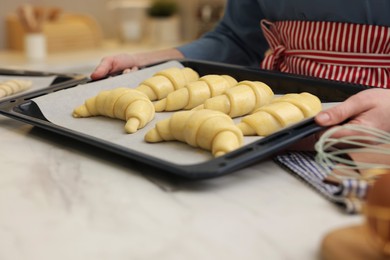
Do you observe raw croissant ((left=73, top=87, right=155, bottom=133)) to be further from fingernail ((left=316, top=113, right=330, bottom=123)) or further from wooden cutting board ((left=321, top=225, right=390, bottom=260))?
wooden cutting board ((left=321, top=225, right=390, bottom=260))

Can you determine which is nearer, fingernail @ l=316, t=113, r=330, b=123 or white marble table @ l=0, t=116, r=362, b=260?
white marble table @ l=0, t=116, r=362, b=260

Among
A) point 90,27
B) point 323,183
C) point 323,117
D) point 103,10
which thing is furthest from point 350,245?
point 103,10

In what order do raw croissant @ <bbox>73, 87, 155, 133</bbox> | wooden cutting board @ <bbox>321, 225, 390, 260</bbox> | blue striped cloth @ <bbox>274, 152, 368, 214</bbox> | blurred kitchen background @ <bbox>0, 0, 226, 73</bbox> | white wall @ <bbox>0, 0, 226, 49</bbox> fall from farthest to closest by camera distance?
1. white wall @ <bbox>0, 0, 226, 49</bbox>
2. blurred kitchen background @ <bbox>0, 0, 226, 73</bbox>
3. raw croissant @ <bbox>73, 87, 155, 133</bbox>
4. blue striped cloth @ <bbox>274, 152, 368, 214</bbox>
5. wooden cutting board @ <bbox>321, 225, 390, 260</bbox>

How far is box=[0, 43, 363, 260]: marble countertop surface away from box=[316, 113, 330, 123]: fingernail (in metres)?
0.09

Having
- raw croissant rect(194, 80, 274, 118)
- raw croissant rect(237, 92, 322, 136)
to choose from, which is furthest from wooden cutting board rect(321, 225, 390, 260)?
raw croissant rect(194, 80, 274, 118)

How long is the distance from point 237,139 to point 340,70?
0.40 m

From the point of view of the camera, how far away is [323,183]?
0.68 m

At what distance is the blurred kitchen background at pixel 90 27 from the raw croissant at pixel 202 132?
60.2 inches

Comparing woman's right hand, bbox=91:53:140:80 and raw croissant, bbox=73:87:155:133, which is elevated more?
raw croissant, bbox=73:87:155:133

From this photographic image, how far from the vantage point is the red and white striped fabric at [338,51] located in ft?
3.35

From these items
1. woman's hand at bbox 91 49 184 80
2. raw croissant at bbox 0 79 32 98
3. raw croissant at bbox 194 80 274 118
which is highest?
raw croissant at bbox 194 80 274 118

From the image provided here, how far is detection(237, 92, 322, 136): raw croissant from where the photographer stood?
802mm

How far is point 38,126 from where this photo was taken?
89 cm

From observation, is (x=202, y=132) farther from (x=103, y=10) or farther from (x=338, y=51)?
(x=103, y=10)
